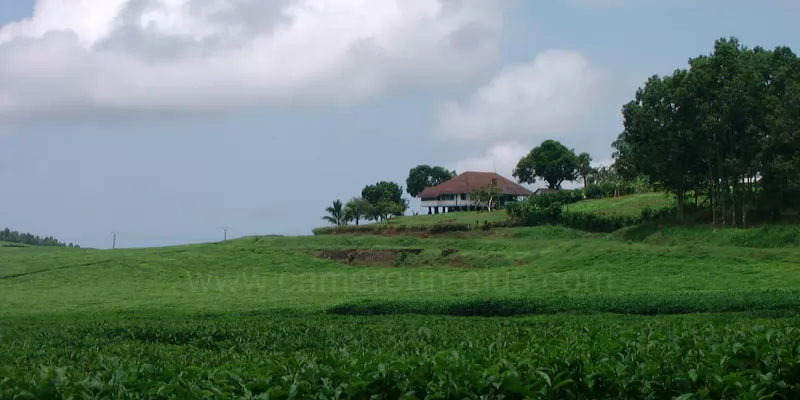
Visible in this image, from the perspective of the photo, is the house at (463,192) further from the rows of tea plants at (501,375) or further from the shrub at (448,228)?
the rows of tea plants at (501,375)

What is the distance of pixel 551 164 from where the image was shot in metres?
106

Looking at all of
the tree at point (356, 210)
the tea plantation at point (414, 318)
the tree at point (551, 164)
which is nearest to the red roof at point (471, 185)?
Result: the tree at point (551, 164)

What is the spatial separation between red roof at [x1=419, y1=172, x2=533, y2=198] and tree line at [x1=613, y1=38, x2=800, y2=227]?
144 ft

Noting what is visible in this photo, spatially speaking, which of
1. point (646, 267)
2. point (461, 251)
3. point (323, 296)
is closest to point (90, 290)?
point (323, 296)

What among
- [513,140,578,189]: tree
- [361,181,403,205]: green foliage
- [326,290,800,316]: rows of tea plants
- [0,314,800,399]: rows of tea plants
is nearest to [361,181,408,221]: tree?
[361,181,403,205]: green foliage

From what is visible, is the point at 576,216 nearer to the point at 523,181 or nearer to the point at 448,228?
the point at 448,228

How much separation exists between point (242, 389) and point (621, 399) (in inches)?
114

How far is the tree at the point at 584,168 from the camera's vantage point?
345 ft

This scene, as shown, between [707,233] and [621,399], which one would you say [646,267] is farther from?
[621,399]

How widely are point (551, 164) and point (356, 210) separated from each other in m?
33.8

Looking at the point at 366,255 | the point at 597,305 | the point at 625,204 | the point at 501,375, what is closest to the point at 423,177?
the point at 625,204

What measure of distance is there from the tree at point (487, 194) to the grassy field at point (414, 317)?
17400mm

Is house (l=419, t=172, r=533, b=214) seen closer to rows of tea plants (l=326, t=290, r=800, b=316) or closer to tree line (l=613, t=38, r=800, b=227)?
tree line (l=613, t=38, r=800, b=227)

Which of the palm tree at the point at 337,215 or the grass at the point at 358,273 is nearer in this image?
the grass at the point at 358,273
